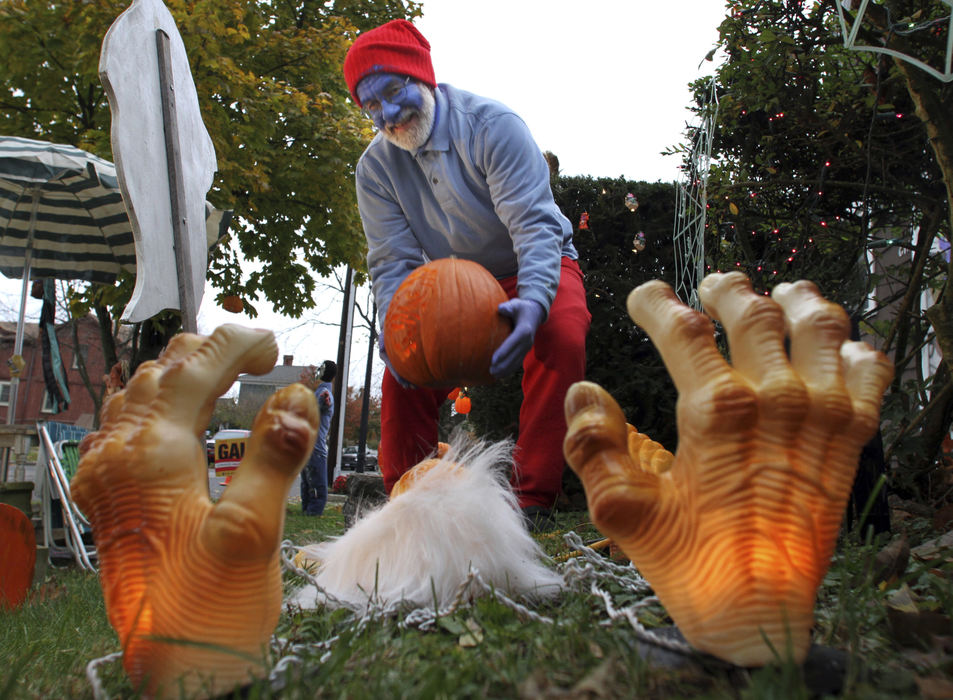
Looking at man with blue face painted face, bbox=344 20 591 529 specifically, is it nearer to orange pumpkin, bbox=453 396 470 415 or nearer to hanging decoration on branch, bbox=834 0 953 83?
hanging decoration on branch, bbox=834 0 953 83

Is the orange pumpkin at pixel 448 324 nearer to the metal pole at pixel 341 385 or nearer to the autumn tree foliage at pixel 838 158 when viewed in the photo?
the autumn tree foliage at pixel 838 158

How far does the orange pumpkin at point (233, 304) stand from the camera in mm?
10520

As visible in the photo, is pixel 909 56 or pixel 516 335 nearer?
pixel 909 56

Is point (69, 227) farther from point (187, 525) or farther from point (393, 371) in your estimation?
point (187, 525)

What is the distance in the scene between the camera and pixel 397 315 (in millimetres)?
2342

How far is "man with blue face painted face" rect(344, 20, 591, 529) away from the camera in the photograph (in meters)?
2.41

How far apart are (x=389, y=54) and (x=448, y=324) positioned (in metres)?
1.06

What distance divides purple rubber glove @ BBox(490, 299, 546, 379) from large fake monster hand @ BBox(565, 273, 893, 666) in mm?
1108

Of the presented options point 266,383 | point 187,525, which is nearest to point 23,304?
point 187,525

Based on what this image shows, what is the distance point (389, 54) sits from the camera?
244 centimetres

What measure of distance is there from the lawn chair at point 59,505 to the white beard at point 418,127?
2.85 metres

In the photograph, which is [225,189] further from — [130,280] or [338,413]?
[338,413]

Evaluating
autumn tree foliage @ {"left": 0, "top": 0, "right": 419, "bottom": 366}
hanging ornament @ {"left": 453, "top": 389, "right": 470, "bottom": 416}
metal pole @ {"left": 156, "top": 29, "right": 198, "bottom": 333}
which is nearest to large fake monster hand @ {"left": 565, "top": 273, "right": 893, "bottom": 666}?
metal pole @ {"left": 156, "top": 29, "right": 198, "bottom": 333}

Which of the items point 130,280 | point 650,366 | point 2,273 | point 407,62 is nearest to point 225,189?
point 130,280
